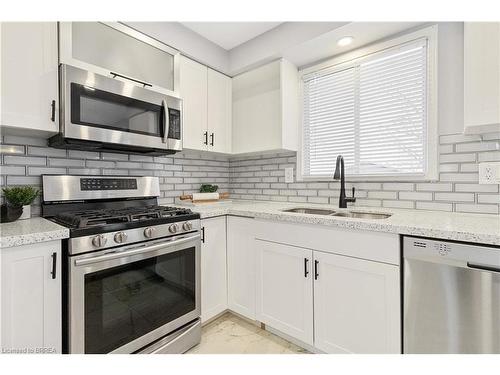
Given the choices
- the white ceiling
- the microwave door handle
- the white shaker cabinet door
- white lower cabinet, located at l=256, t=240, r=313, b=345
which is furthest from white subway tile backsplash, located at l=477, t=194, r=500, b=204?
the microwave door handle

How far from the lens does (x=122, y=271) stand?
134 centimetres

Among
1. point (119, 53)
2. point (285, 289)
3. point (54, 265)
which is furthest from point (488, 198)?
point (119, 53)

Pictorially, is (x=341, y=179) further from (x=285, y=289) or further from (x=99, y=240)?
(x=99, y=240)

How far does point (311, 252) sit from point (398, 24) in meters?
1.70

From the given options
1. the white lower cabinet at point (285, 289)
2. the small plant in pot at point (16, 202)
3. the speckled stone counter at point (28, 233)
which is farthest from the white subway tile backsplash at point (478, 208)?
the small plant in pot at point (16, 202)

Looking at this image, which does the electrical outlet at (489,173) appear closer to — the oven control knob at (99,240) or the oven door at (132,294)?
the oven door at (132,294)

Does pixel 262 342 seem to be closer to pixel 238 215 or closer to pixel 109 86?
pixel 238 215

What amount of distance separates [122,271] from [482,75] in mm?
2170

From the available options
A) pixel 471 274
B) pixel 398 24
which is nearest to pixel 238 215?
pixel 471 274

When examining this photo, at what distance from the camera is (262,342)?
173 centimetres

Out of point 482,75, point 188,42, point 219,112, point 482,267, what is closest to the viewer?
point 482,267

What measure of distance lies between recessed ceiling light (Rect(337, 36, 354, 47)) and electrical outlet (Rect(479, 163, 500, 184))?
1.26 metres

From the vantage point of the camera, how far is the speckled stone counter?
1018mm

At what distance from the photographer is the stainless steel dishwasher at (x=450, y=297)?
1040 millimetres
